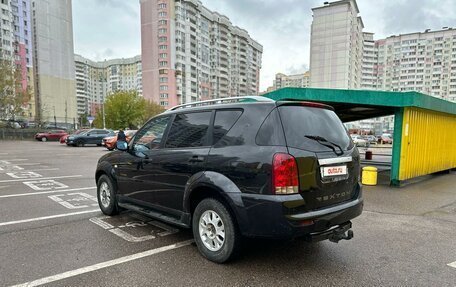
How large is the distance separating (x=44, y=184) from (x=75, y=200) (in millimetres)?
2539

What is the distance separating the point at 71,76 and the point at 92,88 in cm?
6261

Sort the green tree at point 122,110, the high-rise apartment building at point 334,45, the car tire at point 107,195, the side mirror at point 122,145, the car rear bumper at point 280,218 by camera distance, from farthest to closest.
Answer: the high-rise apartment building at point 334,45 < the green tree at point 122,110 < the car tire at point 107,195 < the side mirror at point 122,145 < the car rear bumper at point 280,218

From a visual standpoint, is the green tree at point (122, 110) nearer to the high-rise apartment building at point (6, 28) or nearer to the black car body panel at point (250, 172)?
the high-rise apartment building at point (6, 28)

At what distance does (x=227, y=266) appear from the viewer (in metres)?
3.34

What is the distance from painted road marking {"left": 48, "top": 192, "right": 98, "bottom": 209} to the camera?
6.11m

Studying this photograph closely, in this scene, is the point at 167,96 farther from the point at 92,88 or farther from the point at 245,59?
the point at 92,88

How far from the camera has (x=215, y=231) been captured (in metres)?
3.46

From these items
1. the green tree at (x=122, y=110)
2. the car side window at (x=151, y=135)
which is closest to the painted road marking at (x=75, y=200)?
the car side window at (x=151, y=135)

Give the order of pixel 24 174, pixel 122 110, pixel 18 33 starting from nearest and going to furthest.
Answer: pixel 24 174
pixel 122 110
pixel 18 33

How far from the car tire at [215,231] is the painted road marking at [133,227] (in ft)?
3.41

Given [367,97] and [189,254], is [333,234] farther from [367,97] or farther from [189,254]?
[367,97]

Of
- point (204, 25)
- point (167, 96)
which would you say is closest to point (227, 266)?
point (167, 96)

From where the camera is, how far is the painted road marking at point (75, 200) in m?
6.11

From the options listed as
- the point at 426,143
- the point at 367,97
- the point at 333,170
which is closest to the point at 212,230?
the point at 333,170
